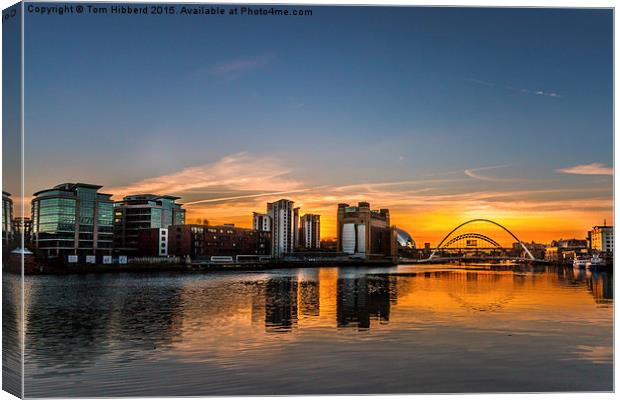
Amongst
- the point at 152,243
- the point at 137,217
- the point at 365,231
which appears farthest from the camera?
the point at 152,243

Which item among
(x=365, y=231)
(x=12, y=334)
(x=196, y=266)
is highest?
(x=365, y=231)

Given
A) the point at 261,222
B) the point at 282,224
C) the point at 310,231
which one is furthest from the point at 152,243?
the point at 310,231

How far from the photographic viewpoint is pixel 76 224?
59.3ft

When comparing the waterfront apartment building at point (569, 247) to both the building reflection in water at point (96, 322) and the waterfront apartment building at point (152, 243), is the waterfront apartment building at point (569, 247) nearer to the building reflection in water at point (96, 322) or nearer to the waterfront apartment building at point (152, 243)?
the building reflection in water at point (96, 322)

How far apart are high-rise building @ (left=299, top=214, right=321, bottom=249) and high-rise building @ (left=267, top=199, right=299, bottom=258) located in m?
0.23

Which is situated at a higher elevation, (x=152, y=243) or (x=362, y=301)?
(x=152, y=243)

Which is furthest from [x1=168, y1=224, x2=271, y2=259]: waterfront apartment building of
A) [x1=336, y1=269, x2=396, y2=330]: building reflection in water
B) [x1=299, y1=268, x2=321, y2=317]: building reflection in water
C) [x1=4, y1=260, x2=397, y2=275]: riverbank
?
[x1=336, y1=269, x2=396, y2=330]: building reflection in water

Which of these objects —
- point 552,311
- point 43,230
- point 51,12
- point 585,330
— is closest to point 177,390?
point 51,12

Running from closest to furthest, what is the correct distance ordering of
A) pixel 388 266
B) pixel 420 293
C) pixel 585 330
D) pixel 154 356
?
pixel 154 356, pixel 585 330, pixel 420 293, pixel 388 266

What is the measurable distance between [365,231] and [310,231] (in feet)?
4.37

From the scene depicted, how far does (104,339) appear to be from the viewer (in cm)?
746

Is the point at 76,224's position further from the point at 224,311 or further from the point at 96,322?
the point at 96,322

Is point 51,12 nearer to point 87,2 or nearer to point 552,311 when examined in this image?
point 87,2

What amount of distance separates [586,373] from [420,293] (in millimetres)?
7764
